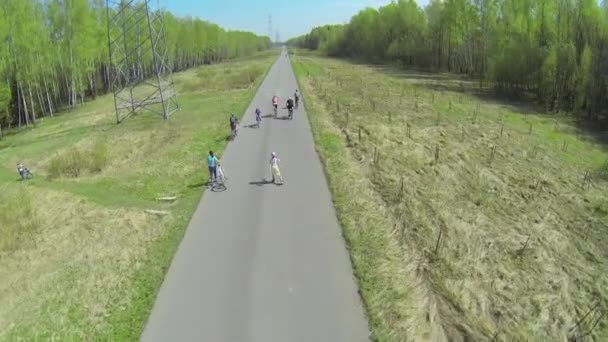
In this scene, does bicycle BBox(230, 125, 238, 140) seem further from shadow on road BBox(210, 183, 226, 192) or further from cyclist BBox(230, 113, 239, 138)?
shadow on road BBox(210, 183, 226, 192)

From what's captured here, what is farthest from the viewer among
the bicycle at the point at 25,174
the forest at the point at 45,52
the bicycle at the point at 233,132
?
the forest at the point at 45,52

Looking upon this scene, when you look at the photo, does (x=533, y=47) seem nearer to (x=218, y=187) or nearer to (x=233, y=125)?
(x=233, y=125)

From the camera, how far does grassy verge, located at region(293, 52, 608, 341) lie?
1051 cm

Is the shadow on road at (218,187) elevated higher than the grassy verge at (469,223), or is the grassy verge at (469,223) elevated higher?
the shadow on road at (218,187)

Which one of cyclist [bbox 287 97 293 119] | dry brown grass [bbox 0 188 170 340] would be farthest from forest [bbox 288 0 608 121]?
dry brown grass [bbox 0 188 170 340]

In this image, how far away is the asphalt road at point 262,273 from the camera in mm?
9281

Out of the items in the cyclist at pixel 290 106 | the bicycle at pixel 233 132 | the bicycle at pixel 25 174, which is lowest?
the bicycle at pixel 25 174

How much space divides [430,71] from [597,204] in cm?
6013

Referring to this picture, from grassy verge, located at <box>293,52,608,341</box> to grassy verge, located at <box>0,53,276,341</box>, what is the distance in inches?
232

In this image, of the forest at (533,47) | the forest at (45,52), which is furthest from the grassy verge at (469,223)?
the forest at (45,52)

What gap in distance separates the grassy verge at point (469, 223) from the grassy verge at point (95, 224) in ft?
19.4

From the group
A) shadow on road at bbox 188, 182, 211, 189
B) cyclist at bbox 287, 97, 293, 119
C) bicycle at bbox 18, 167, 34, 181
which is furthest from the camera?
cyclist at bbox 287, 97, 293, 119

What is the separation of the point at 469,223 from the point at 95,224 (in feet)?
44.1

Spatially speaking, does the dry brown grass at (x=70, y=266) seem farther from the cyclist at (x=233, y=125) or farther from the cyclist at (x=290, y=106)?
the cyclist at (x=290, y=106)
